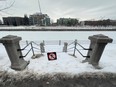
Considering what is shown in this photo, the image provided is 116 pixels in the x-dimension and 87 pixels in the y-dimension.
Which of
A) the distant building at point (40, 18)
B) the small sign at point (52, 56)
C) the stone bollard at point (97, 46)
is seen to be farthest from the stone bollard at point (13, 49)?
the distant building at point (40, 18)

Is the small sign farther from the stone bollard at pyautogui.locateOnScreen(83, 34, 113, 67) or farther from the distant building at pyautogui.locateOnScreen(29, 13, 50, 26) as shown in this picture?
the distant building at pyautogui.locateOnScreen(29, 13, 50, 26)

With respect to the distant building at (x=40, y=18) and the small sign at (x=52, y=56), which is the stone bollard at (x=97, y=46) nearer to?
the small sign at (x=52, y=56)

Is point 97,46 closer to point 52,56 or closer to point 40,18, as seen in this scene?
point 52,56

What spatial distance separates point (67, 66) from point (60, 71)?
43 centimetres

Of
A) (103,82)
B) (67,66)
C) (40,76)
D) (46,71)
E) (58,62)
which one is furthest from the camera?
(58,62)

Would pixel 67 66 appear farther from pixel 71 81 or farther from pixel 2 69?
pixel 2 69

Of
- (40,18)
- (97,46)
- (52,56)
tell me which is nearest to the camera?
(97,46)

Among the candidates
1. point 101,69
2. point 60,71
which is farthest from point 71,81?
point 101,69

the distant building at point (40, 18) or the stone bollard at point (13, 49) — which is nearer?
the stone bollard at point (13, 49)

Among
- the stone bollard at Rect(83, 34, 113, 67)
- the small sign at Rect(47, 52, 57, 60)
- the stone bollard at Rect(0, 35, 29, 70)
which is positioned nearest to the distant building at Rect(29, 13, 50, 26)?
the small sign at Rect(47, 52, 57, 60)

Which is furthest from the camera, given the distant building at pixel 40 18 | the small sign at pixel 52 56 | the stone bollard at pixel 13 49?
the distant building at pixel 40 18

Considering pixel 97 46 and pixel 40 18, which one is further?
pixel 40 18

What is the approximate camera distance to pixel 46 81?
294cm

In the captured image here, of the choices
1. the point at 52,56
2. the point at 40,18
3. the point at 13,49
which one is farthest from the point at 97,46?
the point at 40,18
